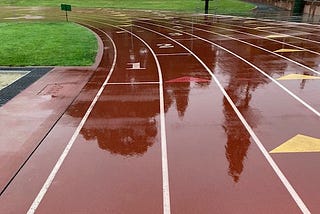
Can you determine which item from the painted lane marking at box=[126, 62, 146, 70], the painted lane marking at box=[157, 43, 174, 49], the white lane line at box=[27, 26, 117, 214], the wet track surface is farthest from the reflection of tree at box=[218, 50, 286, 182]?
the painted lane marking at box=[157, 43, 174, 49]

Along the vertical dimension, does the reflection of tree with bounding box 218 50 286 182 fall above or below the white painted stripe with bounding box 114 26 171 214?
above

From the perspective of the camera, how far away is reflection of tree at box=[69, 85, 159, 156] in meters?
6.99

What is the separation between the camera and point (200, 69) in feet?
42.0

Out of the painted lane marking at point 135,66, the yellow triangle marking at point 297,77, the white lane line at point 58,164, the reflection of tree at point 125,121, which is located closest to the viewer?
the white lane line at point 58,164

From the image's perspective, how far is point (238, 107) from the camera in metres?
8.83

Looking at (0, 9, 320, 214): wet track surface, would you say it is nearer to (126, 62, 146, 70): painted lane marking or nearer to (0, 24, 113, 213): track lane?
(0, 24, 113, 213): track lane

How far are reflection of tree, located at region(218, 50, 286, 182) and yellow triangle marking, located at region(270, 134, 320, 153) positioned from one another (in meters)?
0.69

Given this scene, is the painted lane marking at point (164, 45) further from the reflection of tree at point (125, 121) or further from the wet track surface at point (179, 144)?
the reflection of tree at point (125, 121)

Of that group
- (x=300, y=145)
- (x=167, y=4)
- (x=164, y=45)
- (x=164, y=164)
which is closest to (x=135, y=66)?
(x=164, y=45)

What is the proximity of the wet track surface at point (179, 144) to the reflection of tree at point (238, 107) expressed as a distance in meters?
0.03

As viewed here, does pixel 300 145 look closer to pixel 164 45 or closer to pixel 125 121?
pixel 125 121

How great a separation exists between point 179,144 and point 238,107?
270cm

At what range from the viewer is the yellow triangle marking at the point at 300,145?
6.52 m

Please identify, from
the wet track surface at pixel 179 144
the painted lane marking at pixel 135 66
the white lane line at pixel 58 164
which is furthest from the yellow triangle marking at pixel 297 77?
the white lane line at pixel 58 164
